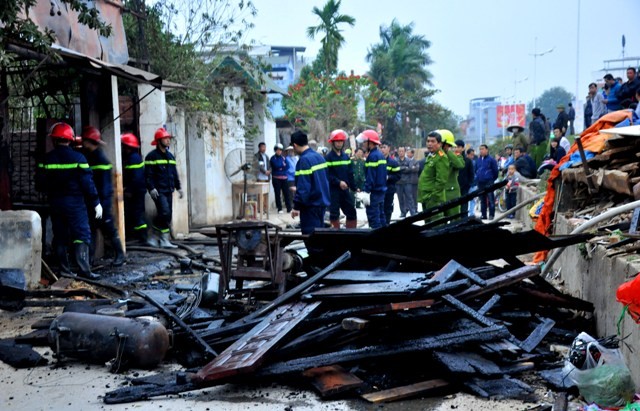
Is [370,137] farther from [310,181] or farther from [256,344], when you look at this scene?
[256,344]

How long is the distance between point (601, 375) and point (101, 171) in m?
8.77

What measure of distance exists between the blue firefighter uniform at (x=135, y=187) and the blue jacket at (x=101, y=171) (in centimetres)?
150

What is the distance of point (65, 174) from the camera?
9875 millimetres

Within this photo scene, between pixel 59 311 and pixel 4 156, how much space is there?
2850 mm

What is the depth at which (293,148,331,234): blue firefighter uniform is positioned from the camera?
973cm

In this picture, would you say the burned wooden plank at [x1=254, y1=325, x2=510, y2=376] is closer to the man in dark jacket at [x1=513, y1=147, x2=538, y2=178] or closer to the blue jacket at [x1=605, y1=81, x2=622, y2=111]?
the blue jacket at [x1=605, y1=81, x2=622, y2=111]

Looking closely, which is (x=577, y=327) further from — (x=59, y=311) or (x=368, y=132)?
(x=368, y=132)

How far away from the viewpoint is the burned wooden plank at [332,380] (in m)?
5.25

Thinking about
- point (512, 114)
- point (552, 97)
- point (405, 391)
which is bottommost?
point (405, 391)

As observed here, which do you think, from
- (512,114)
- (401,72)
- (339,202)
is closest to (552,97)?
(512,114)

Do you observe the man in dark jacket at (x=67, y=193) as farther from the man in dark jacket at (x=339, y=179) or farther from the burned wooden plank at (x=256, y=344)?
the burned wooden plank at (x=256, y=344)

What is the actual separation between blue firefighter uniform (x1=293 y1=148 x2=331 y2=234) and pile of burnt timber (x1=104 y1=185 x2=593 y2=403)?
9.39ft

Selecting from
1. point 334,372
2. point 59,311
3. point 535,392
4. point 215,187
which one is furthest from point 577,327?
point 215,187

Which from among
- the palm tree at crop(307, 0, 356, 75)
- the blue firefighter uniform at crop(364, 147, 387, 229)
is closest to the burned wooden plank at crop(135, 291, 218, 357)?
the blue firefighter uniform at crop(364, 147, 387, 229)
